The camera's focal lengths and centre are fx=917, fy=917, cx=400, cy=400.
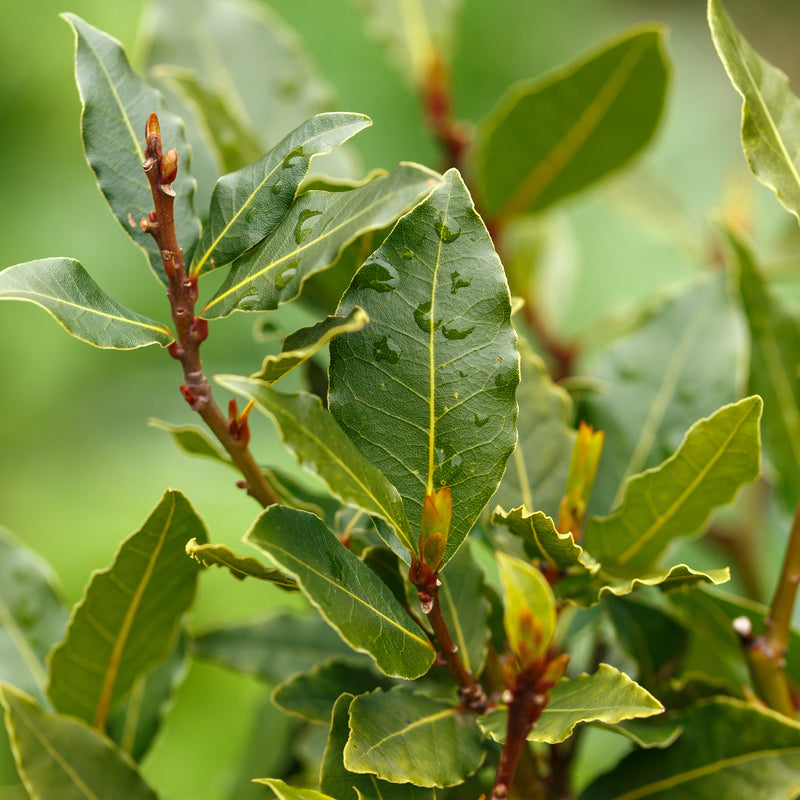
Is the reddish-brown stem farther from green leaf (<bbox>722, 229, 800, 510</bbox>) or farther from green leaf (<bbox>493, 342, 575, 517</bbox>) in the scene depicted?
green leaf (<bbox>722, 229, 800, 510</bbox>)

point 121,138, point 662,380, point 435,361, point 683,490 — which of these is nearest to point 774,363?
point 662,380

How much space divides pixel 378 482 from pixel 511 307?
0.31 feet

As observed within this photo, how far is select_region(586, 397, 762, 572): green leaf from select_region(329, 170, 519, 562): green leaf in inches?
4.3

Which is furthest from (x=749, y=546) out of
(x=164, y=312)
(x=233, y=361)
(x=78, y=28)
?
(x=164, y=312)

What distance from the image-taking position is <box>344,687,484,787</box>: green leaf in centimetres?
39

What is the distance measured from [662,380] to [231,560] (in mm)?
351

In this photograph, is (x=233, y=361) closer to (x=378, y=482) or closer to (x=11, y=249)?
(x=11, y=249)

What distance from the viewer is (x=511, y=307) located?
15.7 inches

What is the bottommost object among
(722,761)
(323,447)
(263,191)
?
(722,761)

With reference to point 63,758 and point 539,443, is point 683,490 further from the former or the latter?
point 63,758

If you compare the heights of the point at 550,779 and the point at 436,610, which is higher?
the point at 436,610

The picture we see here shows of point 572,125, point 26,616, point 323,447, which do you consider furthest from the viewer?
point 572,125

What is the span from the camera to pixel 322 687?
0.50 meters

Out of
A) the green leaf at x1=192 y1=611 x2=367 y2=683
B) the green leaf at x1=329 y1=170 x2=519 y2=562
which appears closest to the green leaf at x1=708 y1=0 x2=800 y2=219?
the green leaf at x1=329 y1=170 x2=519 y2=562
